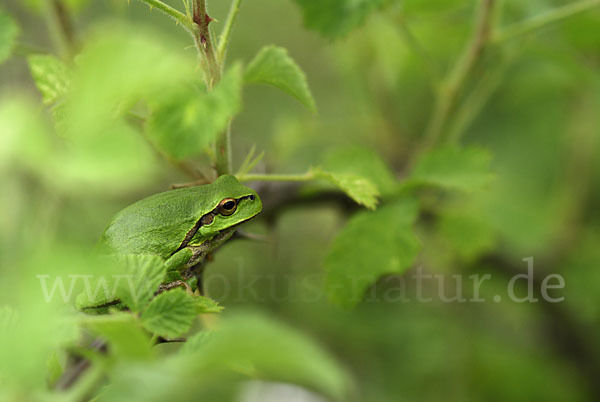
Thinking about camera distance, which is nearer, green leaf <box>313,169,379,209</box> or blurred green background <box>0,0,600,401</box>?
green leaf <box>313,169,379,209</box>

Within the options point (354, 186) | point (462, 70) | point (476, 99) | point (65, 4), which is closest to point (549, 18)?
point (462, 70)

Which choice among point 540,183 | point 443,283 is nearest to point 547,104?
point 540,183

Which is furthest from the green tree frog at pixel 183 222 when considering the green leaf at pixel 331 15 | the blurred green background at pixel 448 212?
the green leaf at pixel 331 15

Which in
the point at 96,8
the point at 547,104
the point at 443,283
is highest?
the point at 96,8

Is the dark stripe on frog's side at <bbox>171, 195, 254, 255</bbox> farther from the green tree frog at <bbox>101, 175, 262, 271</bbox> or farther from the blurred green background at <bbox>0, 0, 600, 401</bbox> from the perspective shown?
the blurred green background at <bbox>0, 0, 600, 401</bbox>

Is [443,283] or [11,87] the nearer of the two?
[11,87]

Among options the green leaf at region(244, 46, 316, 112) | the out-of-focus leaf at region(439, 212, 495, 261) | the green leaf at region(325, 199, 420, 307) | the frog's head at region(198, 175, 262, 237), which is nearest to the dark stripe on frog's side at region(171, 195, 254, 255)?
the frog's head at region(198, 175, 262, 237)

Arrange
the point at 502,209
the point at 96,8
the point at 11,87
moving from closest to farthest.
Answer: the point at 11,87, the point at 502,209, the point at 96,8

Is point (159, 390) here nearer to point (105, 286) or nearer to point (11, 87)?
point (105, 286)
